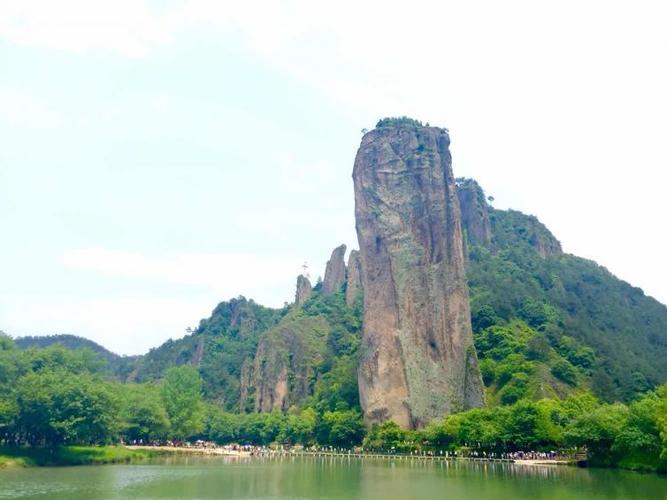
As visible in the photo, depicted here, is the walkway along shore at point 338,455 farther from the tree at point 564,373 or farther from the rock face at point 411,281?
the tree at point 564,373

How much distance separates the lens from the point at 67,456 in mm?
58938

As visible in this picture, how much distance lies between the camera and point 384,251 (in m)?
95.3

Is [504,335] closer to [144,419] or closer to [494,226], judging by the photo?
[144,419]

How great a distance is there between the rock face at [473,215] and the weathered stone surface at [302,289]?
42443mm

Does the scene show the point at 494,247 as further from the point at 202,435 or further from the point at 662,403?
the point at 662,403

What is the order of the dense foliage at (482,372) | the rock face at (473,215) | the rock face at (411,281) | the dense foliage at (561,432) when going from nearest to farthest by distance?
the dense foliage at (561,432), the dense foliage at (482,372), the rock face at (411,281), the rock face at (473,215)

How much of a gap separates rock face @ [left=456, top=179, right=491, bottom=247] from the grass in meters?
88.0

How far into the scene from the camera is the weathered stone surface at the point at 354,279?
14126 cm

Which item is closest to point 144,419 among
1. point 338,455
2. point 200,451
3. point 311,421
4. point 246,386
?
point 200,451

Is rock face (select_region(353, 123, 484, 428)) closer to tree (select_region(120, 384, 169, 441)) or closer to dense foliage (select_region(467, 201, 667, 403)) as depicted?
dense foliage (select_region(467, 201, 667, 403))

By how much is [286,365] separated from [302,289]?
4249 centimetres

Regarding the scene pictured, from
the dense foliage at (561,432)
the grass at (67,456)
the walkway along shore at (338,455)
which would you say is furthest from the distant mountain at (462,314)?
the grass at (67,456)

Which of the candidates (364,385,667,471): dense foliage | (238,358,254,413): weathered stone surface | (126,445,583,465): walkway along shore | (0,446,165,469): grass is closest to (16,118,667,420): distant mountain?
(238,358,254,413): weathered stone surface

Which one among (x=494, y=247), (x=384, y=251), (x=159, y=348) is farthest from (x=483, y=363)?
(x=159, y=348)
